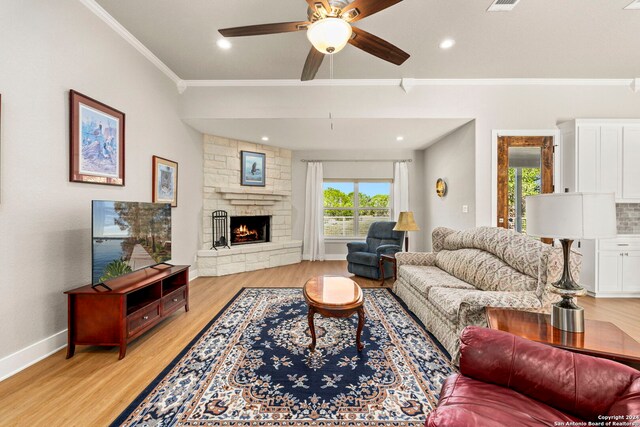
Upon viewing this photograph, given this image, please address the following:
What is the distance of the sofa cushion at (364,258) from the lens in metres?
4.37

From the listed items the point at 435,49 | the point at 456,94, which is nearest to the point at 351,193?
the point at 456,94

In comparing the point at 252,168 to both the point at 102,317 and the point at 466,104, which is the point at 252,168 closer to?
the point at 102,317

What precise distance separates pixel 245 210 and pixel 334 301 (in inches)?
145

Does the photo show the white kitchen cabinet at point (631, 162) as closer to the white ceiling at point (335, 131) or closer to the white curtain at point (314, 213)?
the white ceiling at point (335, 131)

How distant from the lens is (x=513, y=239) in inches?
96.0

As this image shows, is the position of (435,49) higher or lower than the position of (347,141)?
higher

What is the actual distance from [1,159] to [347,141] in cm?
445

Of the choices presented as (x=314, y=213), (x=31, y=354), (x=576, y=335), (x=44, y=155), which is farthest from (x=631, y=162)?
(x=31, y=354)

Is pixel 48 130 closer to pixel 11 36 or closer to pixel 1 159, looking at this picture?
pixel 1 159

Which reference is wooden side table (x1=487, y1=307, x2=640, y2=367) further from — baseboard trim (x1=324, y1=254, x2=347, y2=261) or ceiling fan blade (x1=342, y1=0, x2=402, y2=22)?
baseboard trim (x1=324, y1=254, x2=347, y2=261)

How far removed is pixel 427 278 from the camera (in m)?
2.85

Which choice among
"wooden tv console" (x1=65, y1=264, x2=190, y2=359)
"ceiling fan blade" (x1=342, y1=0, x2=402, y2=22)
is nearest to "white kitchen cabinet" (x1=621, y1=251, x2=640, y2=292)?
"ceiling fan blade" (x1=342, y1=0, x2=402, y2=22)

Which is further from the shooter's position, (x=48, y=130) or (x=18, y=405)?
(x=48, y=130)

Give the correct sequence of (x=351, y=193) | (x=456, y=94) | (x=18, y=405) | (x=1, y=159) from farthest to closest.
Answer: (x=351, y=193) → (x=456, y=94) → (x=1, y=159) → (x=18, y=405)
